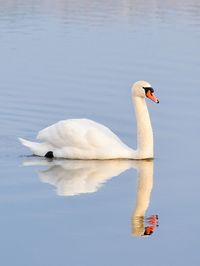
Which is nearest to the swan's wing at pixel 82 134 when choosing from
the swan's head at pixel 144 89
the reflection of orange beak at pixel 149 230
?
the swan's head at pixel 144 89

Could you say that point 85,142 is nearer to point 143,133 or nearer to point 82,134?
point 82,134

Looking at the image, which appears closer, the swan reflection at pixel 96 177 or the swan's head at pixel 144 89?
the swan reflection at pixel 96 177

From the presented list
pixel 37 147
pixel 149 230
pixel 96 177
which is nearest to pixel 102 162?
pixel 37 147

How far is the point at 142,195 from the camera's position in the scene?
10.8m

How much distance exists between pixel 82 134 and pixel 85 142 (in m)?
0.12

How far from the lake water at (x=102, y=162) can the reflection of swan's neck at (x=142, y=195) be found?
1cm

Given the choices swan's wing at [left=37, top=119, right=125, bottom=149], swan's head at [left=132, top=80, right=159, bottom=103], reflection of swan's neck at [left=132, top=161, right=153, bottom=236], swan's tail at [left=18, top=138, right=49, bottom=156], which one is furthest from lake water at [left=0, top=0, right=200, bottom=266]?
swan's head at [left=132, top=80, right=159, bottom=103]

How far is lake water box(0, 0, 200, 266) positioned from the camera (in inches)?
346

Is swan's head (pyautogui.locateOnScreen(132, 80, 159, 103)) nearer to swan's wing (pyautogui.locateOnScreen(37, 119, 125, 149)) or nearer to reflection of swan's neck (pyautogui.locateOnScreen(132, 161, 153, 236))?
swan's wing (pyautogui.locateOnScreen(37, 119, 125, 149))

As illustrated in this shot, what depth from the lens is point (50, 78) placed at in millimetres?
19234

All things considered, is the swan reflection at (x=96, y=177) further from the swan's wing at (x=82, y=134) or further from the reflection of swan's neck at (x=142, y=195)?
the swan's wing at (x=82, y=134)

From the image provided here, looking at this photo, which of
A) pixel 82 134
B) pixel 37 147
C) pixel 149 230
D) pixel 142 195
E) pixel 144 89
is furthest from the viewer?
pixel 144 89

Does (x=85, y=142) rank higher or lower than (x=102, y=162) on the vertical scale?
higher

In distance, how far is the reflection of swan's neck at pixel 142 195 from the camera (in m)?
9.55
